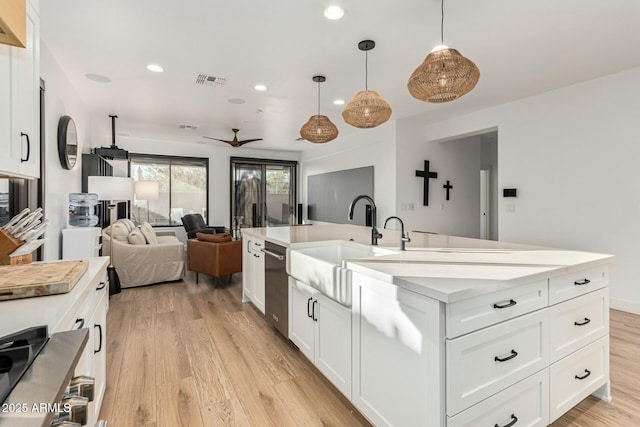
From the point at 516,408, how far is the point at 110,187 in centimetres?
452

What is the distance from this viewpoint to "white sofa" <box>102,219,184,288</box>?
4301 mm

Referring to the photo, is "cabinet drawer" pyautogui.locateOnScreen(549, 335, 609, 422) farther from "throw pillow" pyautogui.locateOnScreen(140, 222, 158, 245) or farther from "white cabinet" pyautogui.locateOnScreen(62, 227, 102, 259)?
"throw pillow" pyautogui.locateOnScreen(140, 222, 158, 245)

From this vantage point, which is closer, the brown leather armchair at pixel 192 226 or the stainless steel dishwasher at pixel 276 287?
the stainless steel dishwasher at pixel 276 287

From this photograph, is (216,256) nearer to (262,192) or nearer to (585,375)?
(585,375)

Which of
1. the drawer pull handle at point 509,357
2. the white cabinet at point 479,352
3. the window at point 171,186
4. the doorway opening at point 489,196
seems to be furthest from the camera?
the doorway opening at point 489,196

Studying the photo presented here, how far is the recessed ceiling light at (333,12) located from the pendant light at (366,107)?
0.45 meters

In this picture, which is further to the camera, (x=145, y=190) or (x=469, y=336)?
(x=145, y=190)

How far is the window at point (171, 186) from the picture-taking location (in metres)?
7.04

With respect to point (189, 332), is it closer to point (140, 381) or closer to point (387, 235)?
point (140, 381)

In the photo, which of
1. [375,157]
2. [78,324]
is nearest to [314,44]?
[78,324]

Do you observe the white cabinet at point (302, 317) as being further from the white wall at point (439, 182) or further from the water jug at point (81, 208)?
the white wall at point (439, 182)

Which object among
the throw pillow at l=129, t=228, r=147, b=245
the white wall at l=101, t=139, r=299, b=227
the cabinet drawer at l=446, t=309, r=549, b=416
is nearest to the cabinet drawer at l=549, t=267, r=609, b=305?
the cabinet drawer at l=446, t=309, r=549, b=416

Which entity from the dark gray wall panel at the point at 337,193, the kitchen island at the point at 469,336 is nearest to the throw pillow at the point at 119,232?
the kitchen island at the point at 469,336

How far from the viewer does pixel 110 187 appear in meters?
3.92
